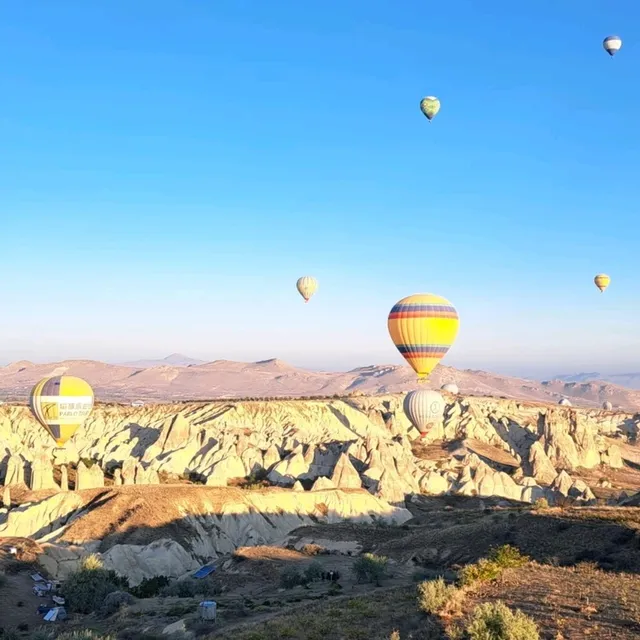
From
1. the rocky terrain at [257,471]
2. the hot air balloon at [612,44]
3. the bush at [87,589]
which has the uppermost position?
the hot air balloon at [612,44]

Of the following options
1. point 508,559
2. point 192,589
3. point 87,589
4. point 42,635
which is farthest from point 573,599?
point 87,589

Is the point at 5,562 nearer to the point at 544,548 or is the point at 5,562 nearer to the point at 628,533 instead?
the point at 544,548

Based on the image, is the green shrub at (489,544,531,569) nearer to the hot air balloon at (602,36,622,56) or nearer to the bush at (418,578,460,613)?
the bush at (418,578,460,613)

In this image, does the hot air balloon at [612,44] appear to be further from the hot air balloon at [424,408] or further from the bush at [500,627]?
the bush at [500,627]

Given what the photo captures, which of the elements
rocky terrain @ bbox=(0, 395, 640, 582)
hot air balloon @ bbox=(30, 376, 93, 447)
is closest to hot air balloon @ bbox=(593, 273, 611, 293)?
rocky terrain @ bbox=(0, 395, 640, 582)

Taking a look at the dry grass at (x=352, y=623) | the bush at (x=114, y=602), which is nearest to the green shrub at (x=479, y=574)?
the dry grass at (x=352, y=623)
